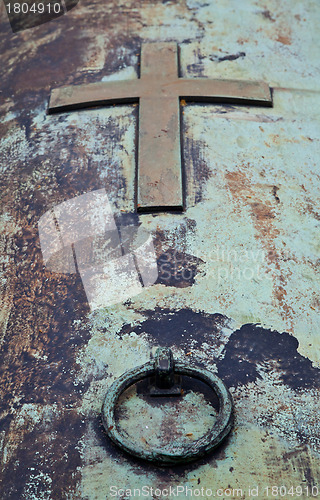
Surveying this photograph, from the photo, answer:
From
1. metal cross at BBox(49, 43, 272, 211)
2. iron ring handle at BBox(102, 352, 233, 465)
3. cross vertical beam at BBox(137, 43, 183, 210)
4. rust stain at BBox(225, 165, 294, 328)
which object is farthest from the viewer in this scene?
metal cross at BBox(49, 43, 272, 211)

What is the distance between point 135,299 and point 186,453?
65 centimetres

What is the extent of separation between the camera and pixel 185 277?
220 cm

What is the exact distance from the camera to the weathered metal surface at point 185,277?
1764 millimetres

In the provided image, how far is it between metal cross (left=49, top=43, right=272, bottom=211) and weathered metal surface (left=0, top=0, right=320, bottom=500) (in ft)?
0.19

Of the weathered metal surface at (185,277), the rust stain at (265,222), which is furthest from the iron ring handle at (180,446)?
the rust stain at (265,222)

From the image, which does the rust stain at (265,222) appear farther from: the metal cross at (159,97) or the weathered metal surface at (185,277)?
the metal cross at (159,97)

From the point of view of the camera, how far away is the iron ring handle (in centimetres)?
169

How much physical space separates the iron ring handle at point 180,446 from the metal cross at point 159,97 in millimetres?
932

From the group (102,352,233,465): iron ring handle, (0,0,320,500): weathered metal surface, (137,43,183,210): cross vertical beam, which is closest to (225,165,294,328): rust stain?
(0,0,320,500): weathered metal surface

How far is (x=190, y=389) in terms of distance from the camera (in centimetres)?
189

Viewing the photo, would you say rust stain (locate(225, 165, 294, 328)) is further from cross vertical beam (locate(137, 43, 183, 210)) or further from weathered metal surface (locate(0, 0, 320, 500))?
cross vertical beam (locate(137, 43, 183, 210))

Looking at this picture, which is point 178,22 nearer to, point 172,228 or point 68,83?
point 68,83

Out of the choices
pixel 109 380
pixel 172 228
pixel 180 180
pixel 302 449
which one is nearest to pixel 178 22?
pixel 180 180

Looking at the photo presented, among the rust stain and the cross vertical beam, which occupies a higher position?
the cross vertical beam
